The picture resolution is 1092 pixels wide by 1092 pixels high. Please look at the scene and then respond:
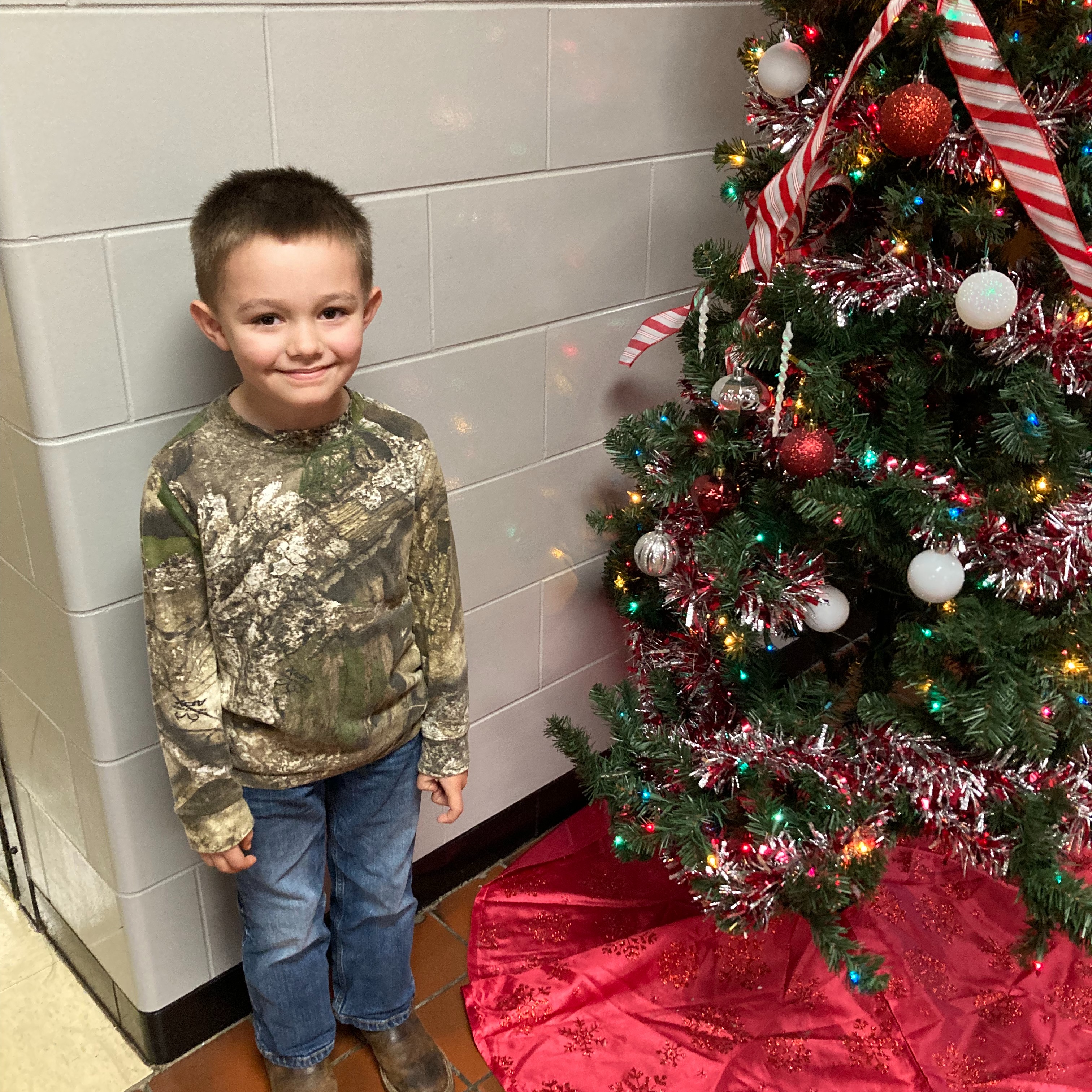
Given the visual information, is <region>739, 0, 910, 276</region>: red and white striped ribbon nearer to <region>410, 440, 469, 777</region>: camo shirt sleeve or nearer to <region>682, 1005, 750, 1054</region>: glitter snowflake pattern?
<region>410, 440, 469, 777</region>: camo shirt sleeve

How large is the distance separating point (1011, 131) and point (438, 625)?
0.90 meters

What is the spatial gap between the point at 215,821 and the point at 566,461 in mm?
825

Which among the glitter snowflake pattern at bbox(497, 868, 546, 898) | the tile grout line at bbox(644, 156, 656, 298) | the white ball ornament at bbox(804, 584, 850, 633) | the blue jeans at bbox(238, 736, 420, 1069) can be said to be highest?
the tile grout line at bbox(644, 156, 656, 298)

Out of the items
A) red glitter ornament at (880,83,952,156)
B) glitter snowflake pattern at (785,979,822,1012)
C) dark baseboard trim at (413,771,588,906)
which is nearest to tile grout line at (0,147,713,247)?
red glitter ornament at (880,83,952,156)

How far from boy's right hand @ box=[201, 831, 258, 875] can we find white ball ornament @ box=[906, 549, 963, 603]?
87 centimetres

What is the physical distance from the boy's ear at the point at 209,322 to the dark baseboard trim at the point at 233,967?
969mm

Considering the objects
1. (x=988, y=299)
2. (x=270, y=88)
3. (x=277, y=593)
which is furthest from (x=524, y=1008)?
(x=270, y=88)

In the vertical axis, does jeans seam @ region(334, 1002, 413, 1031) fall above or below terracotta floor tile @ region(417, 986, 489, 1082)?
above

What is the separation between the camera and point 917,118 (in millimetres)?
1217

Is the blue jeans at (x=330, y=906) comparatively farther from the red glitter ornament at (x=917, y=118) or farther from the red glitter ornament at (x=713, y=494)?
the red glitter ornament at (x=917, y=118)

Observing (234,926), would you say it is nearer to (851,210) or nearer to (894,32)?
(851,210)

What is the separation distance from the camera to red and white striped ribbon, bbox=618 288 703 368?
1638 millimetres

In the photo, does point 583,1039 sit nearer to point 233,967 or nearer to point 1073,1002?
point 233,967

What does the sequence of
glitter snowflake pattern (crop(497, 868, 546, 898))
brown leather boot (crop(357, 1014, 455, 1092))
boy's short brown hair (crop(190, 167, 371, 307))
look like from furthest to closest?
glitter snowflake pattern (crop(497, 868, 546, 898)) → brown leather boot (crop(357, 1014, 455, 1092)) → boy's short brown hair (crop(190, 167, 371, 307))
